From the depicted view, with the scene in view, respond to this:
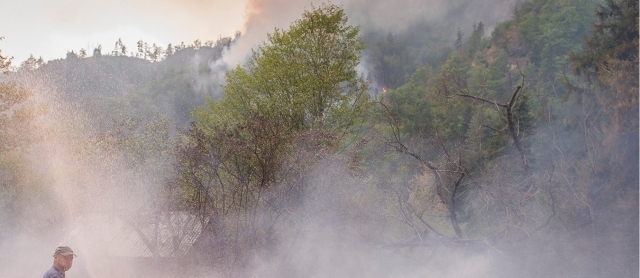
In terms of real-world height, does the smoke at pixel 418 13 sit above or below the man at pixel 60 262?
above

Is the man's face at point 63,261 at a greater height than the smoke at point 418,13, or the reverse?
the smoke at point 418,13

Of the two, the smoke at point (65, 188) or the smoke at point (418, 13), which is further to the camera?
the smoke at point (418, 13)

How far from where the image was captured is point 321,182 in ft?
46.3

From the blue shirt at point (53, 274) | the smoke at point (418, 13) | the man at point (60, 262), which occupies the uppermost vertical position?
the smoke at point (418, 13)

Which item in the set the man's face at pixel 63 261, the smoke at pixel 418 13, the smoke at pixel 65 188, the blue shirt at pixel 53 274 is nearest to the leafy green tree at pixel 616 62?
the smoke at pixel 65 188

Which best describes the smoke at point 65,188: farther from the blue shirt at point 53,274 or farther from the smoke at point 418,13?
the smoke at point 418,13

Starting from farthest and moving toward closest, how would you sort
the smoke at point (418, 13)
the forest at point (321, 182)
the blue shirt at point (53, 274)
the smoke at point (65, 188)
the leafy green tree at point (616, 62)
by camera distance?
the smoke at point (418, 13) → the smoke at point (65, 188) → the leafy green tree at point (616, 62) → the forest at point (321, 182) → the blue shirt at point (53, 274)

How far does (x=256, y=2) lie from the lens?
73312 mm

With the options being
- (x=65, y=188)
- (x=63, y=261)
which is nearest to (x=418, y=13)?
(x=65, y=188)

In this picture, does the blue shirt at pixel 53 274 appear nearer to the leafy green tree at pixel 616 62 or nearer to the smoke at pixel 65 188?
the smoke at pixel 65 188

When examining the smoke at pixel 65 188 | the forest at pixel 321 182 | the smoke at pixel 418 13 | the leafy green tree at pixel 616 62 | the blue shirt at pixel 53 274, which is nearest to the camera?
the blue shirt at pixel 53 274

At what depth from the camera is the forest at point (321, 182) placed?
13.0 m

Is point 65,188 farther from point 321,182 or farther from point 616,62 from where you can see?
point 616,62

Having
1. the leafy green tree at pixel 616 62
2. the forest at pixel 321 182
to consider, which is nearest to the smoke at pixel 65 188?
the forest at pixel 321 182
